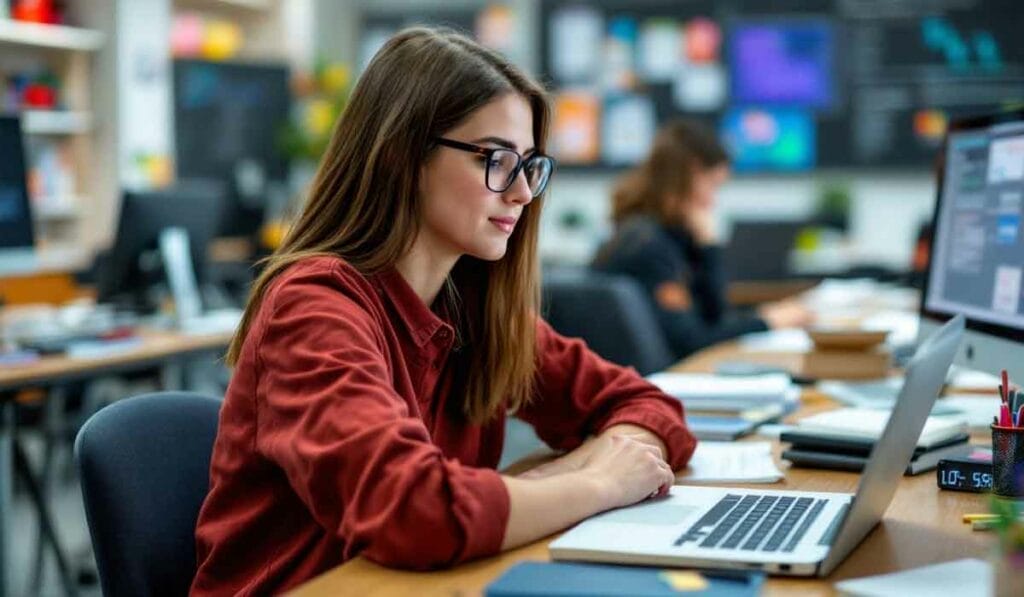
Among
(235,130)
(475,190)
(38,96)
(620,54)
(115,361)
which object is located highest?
(620,54)

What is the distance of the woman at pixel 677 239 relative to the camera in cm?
336

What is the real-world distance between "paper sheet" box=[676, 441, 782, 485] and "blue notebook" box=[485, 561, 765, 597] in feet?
1.45

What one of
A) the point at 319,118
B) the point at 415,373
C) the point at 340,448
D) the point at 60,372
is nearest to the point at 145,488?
the point at 415,373

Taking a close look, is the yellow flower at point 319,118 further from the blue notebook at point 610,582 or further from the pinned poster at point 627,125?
the blue notebook at point 610,582

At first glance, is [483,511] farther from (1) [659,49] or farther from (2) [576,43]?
(2) [576,43]

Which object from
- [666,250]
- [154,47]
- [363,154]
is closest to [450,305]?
[363,154]

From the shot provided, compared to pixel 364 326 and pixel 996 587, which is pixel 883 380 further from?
pixel 996 587

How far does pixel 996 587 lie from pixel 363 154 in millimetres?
826

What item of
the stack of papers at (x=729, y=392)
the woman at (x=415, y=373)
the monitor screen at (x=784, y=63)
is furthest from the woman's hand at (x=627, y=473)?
the monitor screen at (x=784, y=63)

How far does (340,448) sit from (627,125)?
6337 mm

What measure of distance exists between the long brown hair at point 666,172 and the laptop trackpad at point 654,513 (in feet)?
7.88

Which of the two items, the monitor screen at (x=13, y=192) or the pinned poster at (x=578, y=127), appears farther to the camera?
the pinned poster at (x=578, y=127)

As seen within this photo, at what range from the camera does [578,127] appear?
731 cm

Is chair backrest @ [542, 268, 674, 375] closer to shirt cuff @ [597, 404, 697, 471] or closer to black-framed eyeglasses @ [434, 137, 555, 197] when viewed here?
shirt cuff @ [597, 404, 697, 471]
